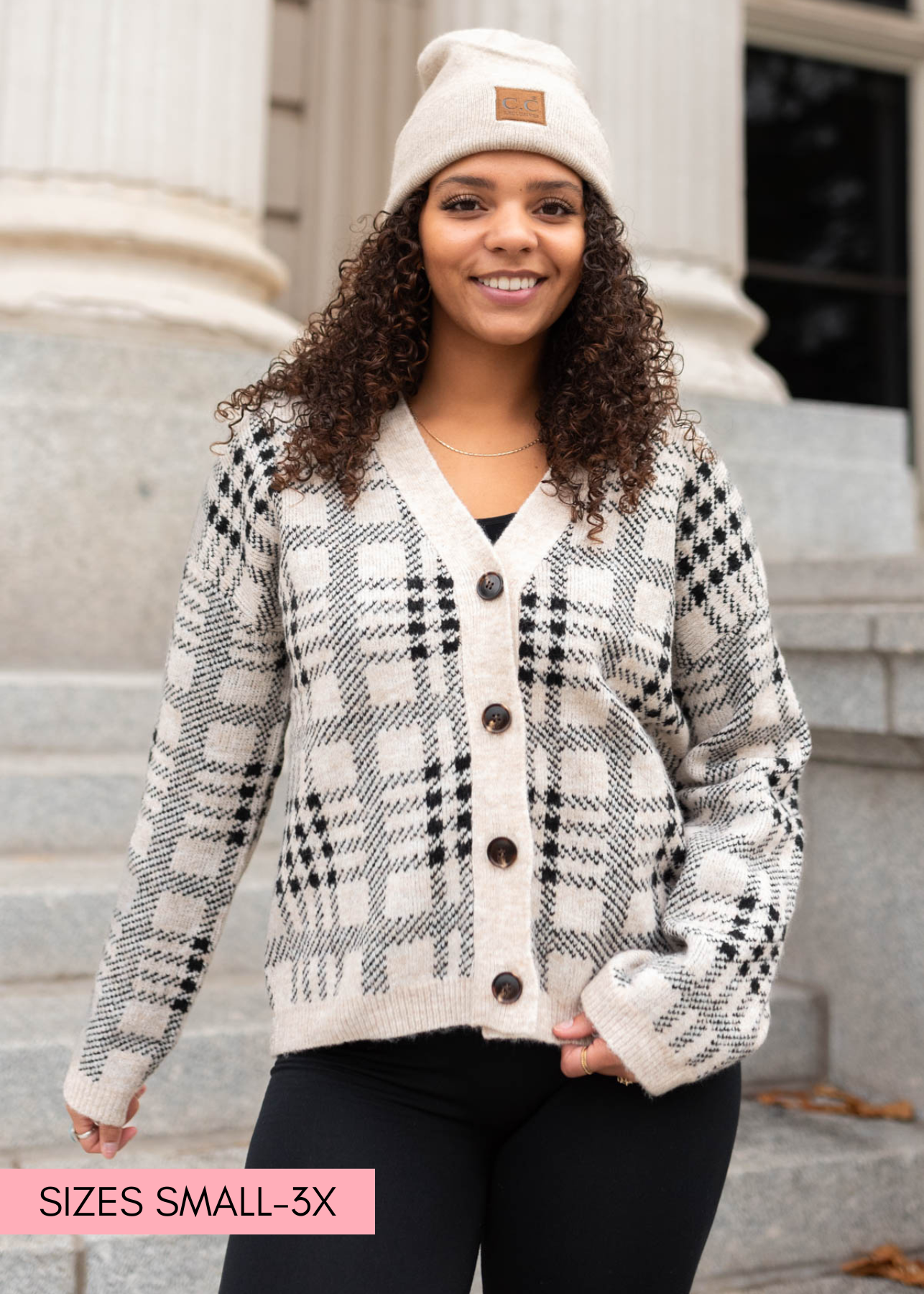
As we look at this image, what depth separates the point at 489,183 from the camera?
5.49 ft

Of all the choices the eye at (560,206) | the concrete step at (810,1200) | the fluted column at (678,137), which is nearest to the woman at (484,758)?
the eye at (560,206)

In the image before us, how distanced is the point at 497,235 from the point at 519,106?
0.52ft

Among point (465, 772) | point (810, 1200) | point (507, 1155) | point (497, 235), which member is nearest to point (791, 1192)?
point (810, 1200)

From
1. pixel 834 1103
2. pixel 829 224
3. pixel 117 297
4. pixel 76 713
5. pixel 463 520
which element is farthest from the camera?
pixel 829 224

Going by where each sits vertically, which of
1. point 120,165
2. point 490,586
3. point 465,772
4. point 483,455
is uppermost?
point 120,165

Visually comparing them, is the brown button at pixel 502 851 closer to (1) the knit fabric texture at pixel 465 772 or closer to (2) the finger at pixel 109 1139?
(1) the knit fabric texture at pixel 465 772

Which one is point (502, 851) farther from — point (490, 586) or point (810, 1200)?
point (810, 1200)

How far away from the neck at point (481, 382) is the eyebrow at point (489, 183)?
18cm

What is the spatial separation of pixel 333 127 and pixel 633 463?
591 cm

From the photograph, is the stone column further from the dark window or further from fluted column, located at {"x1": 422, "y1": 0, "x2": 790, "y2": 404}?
the dark window

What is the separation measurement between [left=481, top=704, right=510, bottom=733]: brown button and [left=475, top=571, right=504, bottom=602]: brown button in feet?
0.40

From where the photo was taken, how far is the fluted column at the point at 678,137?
5.34 m

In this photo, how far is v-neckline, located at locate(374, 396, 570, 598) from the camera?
1.61 meters

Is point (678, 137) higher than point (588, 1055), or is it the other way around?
point (678, 137)
